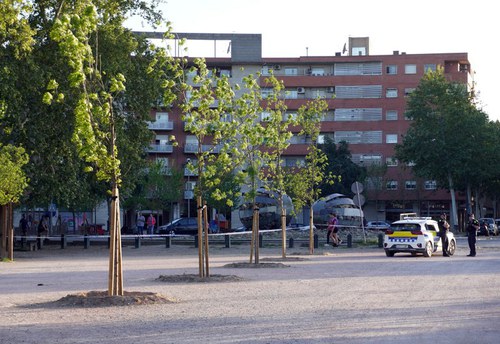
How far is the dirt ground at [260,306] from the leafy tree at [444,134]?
50.8m

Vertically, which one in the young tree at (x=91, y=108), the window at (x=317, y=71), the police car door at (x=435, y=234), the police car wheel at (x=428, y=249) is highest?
the window at (x=317, y=71)

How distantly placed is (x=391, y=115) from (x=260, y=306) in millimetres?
88936

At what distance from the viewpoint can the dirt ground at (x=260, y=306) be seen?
1273 centimetres

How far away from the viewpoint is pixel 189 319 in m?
14.6

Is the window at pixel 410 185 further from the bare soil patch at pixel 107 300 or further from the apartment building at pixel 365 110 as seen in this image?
the bare soil patch at pixel 107 300

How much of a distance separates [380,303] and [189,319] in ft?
14.1

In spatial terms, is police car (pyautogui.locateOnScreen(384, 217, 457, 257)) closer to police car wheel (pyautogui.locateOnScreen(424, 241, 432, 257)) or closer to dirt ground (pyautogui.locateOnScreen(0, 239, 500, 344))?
police car wheel (pyautogui.locateOnScreen(424, 241, 432, 257))

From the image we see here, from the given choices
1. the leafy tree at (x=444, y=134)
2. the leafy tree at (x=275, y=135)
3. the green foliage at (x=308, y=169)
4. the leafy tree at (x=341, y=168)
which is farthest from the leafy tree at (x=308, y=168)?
the leafy tree at (x=341, y=168)

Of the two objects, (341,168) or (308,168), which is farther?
(341,168)

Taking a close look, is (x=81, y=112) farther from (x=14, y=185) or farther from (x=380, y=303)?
(x=14, y=185)

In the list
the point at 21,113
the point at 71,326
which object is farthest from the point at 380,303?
the point at 21,113

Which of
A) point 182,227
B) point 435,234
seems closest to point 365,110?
point 182,227

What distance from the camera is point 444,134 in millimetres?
79938

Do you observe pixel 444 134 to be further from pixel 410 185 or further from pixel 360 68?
pixel 360 68
